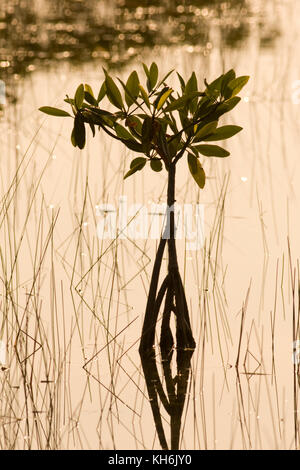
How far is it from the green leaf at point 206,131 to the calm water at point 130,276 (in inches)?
18.6

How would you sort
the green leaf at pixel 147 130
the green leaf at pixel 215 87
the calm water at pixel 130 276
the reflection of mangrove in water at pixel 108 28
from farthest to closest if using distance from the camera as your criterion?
the reflection of mangrove in water at pixel 108 28 → the green leaf at pixel 215 87 → the green leaf at pixel 147 130 → the calm water at pixel 130 276

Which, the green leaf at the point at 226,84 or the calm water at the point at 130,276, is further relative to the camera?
the green leaf at the point at 226,84

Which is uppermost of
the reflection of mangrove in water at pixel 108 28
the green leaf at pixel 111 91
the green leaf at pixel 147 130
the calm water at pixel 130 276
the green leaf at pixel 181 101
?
the reflection of mangrove in water at pixel 108 28

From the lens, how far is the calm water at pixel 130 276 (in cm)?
324

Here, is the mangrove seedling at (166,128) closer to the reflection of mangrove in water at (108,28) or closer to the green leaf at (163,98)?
the green leaf at (163,98)

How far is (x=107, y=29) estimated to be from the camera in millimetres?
9625

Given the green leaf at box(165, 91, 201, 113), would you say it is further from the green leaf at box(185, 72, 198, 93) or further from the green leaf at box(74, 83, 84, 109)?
the green leaf at box(74, 83, 84, 109)

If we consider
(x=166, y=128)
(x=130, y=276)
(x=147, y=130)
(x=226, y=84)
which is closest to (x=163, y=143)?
(x=166, y=128)

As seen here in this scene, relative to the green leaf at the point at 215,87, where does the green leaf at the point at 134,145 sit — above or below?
below

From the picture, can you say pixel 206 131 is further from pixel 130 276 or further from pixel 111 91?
pixel 130 276

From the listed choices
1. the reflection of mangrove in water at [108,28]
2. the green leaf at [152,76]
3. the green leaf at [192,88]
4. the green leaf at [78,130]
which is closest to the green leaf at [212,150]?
the green leaf at [192,88]

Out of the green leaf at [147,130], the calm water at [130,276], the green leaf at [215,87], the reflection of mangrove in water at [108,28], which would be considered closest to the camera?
the calm water at [130,276]
